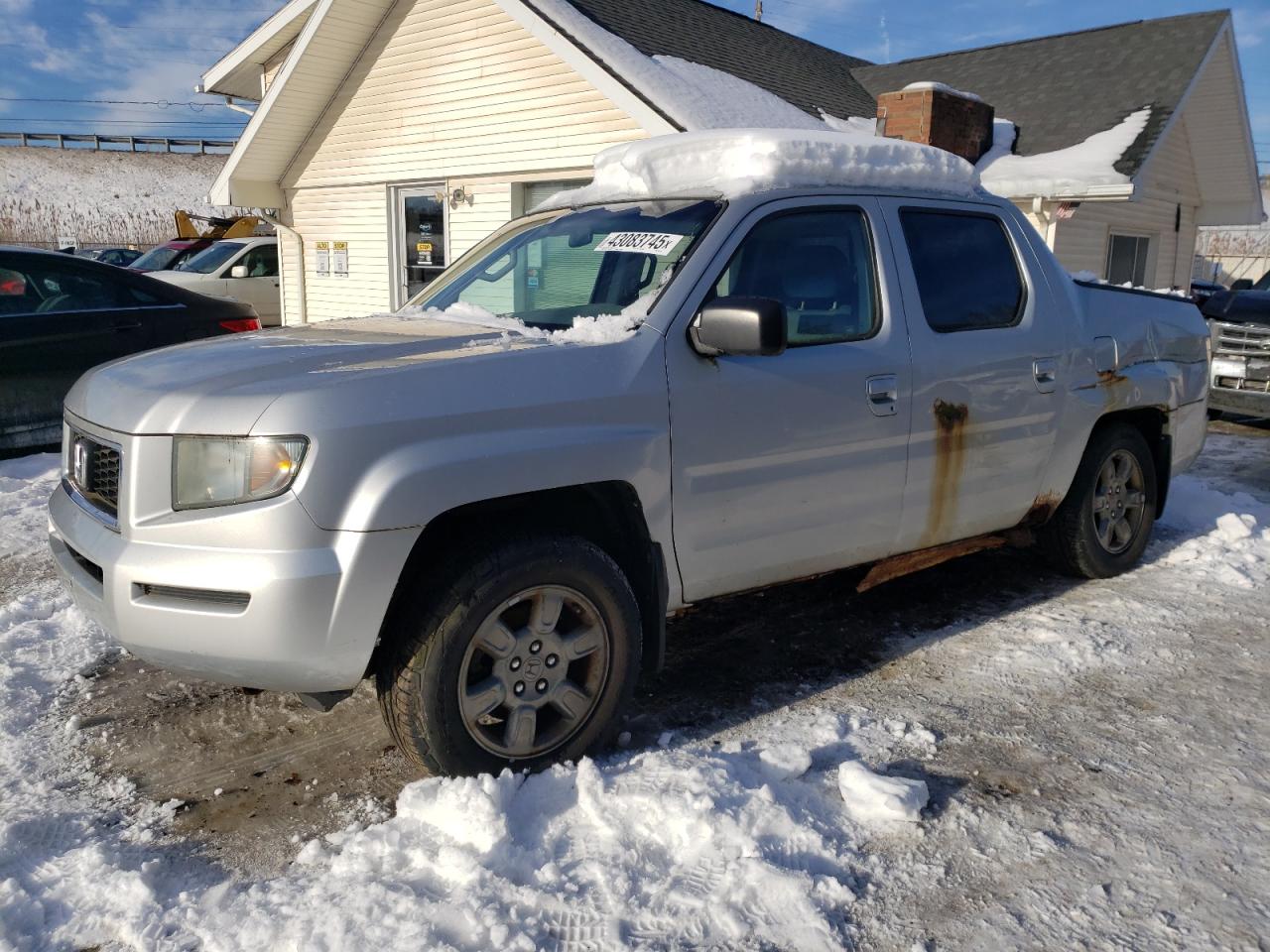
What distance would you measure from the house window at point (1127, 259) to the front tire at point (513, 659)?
42.7ft

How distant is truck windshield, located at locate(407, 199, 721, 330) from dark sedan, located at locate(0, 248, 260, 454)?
3139 mm

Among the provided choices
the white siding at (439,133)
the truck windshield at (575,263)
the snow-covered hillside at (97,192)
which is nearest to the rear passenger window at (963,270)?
the truck windshield at (575,263)

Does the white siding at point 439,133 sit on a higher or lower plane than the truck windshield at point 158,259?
higher

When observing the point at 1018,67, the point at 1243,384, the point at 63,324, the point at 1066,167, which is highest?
the point at 1018,67

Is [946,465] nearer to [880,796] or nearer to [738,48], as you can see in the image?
[880,796]

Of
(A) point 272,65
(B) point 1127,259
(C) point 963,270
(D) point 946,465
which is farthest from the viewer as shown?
(A) point 272,65

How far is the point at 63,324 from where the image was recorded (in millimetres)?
7219

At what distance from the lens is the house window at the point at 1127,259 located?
14.4m

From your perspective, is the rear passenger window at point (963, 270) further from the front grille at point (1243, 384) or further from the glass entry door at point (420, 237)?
the glass entry door at point (420, 237)

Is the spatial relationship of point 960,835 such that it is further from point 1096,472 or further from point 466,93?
point 466,93

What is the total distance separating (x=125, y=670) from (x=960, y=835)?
3191 millimetres

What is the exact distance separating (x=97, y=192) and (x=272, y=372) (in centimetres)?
7349

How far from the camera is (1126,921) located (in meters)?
2.66

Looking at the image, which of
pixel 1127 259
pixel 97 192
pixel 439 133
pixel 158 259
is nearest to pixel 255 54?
pixel 439 133
